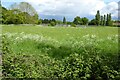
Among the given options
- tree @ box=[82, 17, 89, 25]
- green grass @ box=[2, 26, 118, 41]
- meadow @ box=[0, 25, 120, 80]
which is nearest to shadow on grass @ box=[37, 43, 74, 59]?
meadow @ box=[0, 25, 120, 80]

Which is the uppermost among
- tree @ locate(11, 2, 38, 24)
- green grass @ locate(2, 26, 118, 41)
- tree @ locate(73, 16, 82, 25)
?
tree @ locate(11, 2, 38, 24)

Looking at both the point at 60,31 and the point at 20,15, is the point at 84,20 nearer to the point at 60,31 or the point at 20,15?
the point at 60,31

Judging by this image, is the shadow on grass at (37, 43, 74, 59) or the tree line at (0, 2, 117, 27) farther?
the tree line at (0, 2, 117, 27)

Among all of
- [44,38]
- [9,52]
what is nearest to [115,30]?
[44,38]

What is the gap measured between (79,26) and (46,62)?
0.78 m

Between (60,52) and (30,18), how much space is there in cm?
65

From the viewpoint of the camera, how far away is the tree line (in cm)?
367

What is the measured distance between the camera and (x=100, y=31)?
12.4 ft

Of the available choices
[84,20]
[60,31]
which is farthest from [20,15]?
[84,20]

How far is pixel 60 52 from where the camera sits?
3.58 meters

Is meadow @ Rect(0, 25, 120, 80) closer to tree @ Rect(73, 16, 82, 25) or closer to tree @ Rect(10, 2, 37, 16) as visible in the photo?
tree @ Rect(73, 16, 82, 25)

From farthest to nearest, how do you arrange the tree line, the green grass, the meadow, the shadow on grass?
1. the green grass
2. the tree line
3. the shadow on grass
4. the meadow

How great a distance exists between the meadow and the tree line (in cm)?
9

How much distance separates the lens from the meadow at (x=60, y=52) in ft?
10.6
